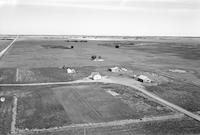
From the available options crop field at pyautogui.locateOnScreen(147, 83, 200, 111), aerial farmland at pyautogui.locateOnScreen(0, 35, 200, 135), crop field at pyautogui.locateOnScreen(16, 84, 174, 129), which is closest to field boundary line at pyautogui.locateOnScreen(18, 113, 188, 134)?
aerial farmland at pyautogui.locateOnScreen(0, 35, 200, 135)

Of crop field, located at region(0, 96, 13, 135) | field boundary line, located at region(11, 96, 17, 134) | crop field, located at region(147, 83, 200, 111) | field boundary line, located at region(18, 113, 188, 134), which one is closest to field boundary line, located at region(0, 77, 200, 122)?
crop field, located at region(147, 83, 200, 111)

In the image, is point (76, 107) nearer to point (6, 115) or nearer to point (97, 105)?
point (97, 105)

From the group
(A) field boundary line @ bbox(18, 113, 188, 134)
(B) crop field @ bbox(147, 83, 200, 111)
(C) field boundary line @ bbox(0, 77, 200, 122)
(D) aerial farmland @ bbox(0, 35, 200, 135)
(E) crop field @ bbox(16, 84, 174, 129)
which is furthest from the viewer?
(B) crop field @ bbox(147, 83, 200, 111)

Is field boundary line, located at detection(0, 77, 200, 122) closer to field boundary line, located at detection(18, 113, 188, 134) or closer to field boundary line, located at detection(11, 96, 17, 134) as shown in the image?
field boundary line, located at detection(18, 113, 188, 134)

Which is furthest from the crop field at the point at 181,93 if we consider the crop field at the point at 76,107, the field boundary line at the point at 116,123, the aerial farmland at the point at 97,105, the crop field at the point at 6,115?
the crop field at the point at 6,115

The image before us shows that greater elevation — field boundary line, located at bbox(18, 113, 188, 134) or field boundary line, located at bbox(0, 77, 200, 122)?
field boundary line, located at bbox(0, 77, 200, 122)

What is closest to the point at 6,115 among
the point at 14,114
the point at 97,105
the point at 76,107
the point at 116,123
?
the point at 14,114

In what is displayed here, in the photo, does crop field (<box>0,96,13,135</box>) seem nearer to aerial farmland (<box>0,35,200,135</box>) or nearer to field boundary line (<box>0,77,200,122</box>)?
aerial farmland (<box>0,35,200,135</box>)

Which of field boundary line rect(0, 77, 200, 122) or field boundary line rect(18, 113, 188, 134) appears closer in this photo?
field boundary line rect(18, 113, 188, 134)

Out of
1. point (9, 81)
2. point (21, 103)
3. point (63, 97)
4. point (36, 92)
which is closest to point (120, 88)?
point (63, 97)

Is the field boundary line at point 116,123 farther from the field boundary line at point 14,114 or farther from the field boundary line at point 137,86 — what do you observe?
the field boundary line at point 137,86

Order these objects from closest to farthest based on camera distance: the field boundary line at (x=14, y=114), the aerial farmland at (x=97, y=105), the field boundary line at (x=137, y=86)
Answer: the field boundary line at (x=14, y=114) → the aerial farmland at (x=97, y=105) → the field boundary line at (x=137, y=86)

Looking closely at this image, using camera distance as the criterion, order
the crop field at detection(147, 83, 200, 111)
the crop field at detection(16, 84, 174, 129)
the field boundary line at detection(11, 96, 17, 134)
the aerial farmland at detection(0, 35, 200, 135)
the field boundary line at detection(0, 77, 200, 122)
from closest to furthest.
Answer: the field boundary line at detection(11, 96, 17, 134) < the aerial farmland at detection(0, 35, 200, 135) < the crop field at detection(16, 84, 174, 129) < the field boundary line at detection(0, 77, 200, 122) < the crop field at detection(147, 83, 200, 111)
